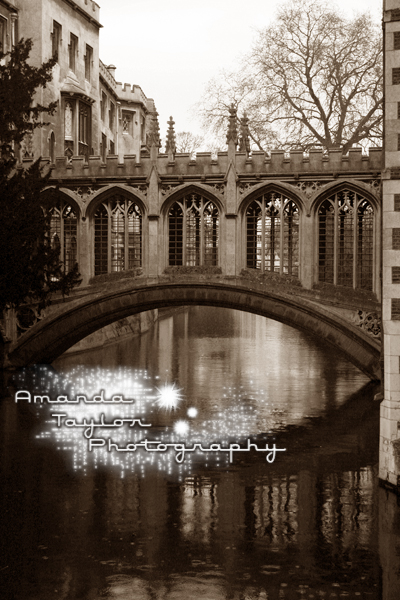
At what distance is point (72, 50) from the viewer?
110 feet

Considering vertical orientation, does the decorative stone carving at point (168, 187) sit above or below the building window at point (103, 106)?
below

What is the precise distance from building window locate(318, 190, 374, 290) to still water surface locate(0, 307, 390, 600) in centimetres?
304

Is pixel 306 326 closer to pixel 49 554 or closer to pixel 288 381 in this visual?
pixel 288 381

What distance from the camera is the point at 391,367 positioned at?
1439cm

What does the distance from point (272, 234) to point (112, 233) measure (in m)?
4.33

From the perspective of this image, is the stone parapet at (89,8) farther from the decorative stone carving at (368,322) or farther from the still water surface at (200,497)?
the decorative stone carving at (368,322)

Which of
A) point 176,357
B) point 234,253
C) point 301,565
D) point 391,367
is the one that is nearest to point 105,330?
point 176,357

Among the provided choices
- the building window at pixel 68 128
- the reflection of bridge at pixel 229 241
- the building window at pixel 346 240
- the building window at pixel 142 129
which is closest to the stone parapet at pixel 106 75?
the building window at pixel 142 129

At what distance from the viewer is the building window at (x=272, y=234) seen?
2394 centimetres

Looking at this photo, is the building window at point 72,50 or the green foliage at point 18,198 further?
the building window at point 72,50

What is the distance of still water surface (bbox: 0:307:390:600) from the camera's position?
35.6 ft

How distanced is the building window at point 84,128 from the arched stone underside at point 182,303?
9.81m

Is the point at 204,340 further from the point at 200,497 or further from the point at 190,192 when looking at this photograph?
the point at 200,497

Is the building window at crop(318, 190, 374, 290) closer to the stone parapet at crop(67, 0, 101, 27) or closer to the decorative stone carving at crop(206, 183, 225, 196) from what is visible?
the decorative stone carving at crop(206, 183, 225, 196)
